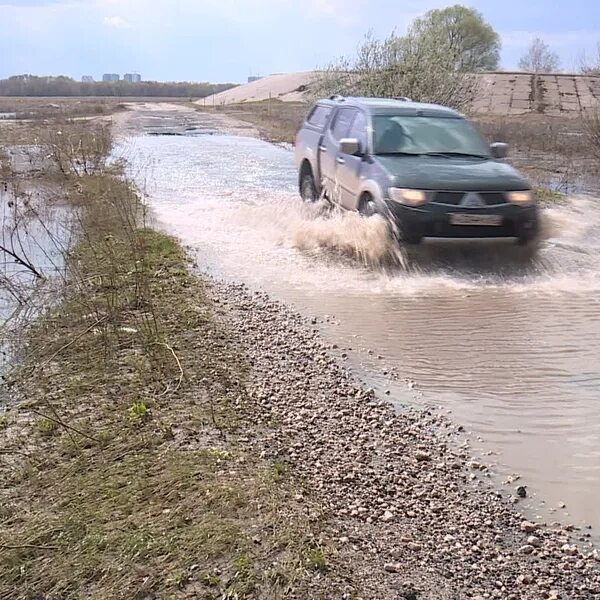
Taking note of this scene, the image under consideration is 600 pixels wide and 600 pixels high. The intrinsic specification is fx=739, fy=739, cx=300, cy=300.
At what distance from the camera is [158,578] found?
3.14 metres

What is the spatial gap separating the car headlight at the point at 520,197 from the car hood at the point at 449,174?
0.06 metres

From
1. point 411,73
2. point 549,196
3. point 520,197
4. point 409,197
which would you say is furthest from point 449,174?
point 411,73

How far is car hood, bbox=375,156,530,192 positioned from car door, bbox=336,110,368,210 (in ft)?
1.22

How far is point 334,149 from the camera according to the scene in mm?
10641

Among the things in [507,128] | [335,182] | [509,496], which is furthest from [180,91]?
[509,496]

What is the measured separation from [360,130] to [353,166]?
611mm

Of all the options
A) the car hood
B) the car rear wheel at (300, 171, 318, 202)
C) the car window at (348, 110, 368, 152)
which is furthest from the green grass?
the car hood

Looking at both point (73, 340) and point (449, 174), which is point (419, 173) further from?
point (73, 340)

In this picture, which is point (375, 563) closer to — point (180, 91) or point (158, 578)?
point (158, 578)

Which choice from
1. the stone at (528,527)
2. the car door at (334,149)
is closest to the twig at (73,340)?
the stone at (528,527)

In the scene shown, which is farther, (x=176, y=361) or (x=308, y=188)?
(x=308, y=188)

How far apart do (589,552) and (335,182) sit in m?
7.53

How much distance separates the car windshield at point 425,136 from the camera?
9.36m

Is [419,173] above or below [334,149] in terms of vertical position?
below
